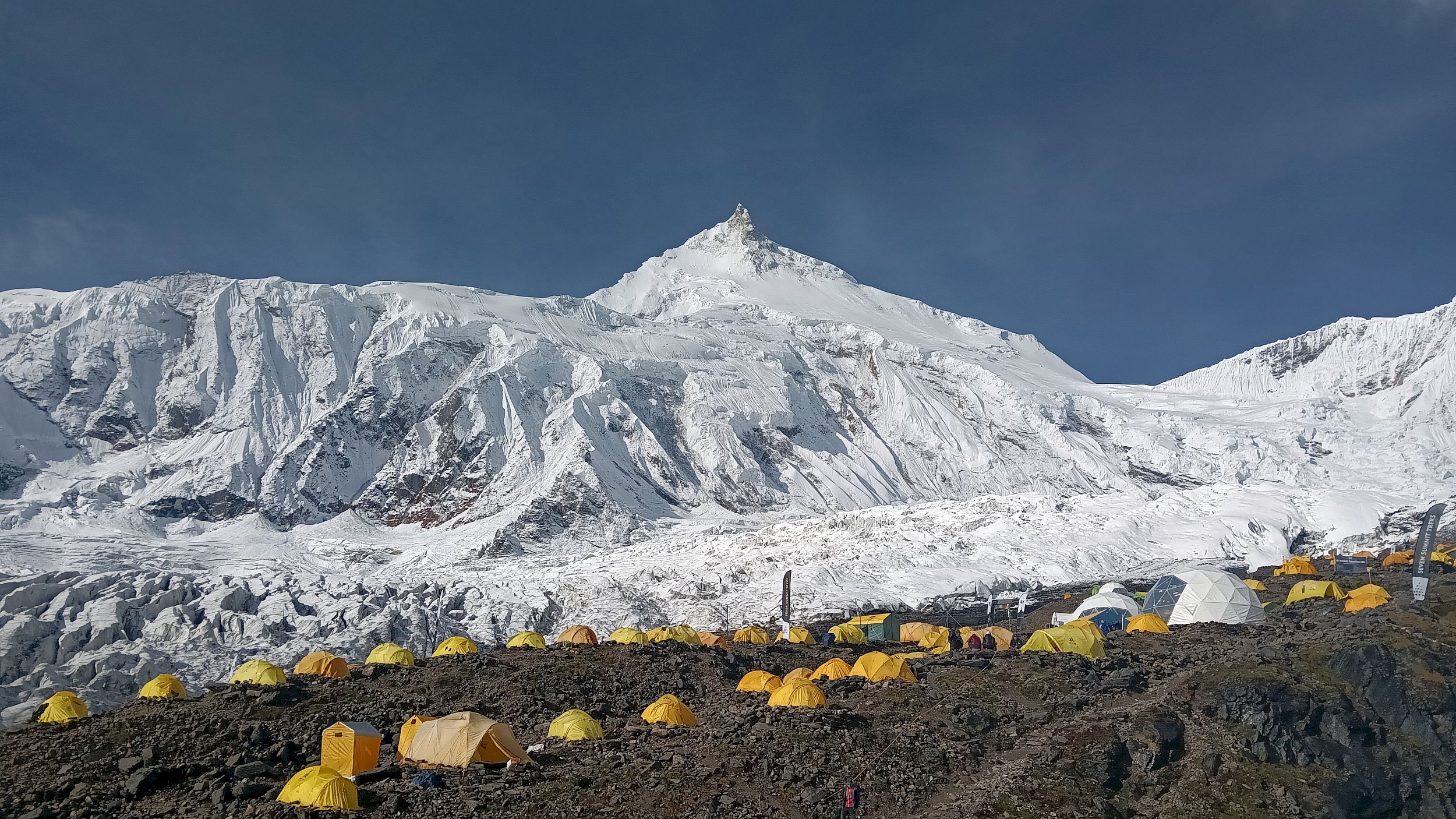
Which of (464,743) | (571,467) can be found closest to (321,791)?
(464,743)

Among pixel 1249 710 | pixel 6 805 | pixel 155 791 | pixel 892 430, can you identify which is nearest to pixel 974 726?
pixel 1249 710

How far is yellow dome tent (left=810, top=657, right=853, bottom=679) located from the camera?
1405 inches

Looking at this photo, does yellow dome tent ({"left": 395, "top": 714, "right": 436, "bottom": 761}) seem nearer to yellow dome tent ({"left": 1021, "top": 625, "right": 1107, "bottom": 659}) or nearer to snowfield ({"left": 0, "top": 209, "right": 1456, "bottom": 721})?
yellow dome tent ({"left": 1021, "top": 625, "right": 1107, "bottom": 659})

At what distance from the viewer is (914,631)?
52.0 metres

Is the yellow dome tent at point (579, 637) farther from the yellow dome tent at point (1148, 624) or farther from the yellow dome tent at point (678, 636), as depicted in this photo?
the yellow dome tent at point (1148, 624)

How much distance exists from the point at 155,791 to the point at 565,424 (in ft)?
359

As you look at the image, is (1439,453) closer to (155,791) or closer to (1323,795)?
(1323,795)

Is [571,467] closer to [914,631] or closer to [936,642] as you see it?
[914,631]

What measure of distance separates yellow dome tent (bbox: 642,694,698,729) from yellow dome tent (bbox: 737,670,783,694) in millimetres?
4762

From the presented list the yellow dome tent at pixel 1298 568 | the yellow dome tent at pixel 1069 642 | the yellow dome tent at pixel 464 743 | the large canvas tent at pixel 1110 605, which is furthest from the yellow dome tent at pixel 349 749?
the yellow dome tent at pixel 1298 568

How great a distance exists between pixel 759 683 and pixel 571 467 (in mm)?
89716

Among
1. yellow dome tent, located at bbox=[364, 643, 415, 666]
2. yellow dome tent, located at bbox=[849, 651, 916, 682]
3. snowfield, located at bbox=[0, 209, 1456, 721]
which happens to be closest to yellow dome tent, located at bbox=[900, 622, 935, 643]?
snowfield, located at bbox=[0, 209, 1456, 721]

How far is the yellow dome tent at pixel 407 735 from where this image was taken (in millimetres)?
26016

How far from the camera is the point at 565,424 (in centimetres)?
13212
